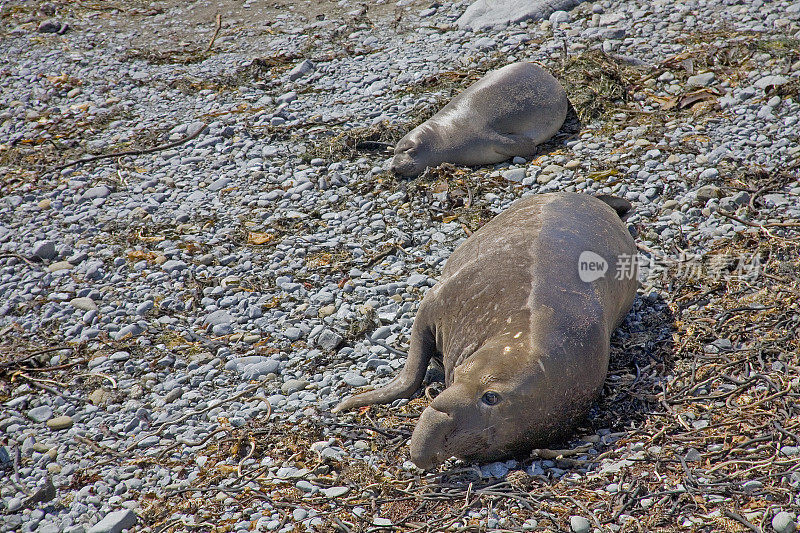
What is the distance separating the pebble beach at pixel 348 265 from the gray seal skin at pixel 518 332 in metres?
0.16

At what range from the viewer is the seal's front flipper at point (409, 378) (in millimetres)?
4398

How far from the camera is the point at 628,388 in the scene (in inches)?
166

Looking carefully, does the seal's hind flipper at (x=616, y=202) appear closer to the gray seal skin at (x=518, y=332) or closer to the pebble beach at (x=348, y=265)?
the pebble beach at (x=348, y=265)

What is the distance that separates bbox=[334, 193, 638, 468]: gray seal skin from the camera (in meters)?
3.73

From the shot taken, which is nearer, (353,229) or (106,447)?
(106,447)

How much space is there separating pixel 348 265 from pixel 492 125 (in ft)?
8.12

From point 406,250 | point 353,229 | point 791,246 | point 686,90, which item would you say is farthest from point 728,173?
point 353,229

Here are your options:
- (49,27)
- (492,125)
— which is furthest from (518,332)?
(49,27)

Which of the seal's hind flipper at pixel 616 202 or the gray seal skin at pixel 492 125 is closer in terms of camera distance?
the seal's hind flipper at pixel 616 202

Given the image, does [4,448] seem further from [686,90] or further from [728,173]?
[686,90]

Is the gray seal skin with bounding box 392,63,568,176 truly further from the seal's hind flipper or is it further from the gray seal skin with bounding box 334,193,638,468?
the gray seal skin with bounding box 334,193,638,468

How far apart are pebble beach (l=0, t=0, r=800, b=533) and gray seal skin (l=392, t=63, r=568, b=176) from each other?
228 mm

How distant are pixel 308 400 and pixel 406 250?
1802 millimetres

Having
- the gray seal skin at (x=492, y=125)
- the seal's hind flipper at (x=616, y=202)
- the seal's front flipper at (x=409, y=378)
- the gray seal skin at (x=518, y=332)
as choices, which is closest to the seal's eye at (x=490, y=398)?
the gray seal skin at (x=518, y=332)
